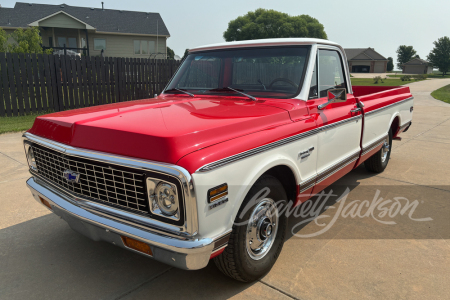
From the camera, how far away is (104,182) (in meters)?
2.32

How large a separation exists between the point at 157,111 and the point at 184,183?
108 cm

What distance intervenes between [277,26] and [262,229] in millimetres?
62579

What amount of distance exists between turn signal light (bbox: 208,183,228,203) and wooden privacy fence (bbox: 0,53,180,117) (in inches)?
377

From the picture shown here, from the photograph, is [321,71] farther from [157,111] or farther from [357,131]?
[157,111]

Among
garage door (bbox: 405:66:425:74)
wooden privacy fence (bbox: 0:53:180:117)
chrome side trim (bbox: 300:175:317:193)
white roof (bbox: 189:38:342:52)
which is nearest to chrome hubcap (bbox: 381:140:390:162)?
white roof (bbox: 189:38:342:52)

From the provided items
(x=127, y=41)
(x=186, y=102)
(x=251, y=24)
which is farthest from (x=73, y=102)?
(x=251, y=24)

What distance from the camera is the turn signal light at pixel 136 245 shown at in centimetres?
220

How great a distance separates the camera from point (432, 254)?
3121 mm

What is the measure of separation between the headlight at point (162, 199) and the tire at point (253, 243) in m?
0.50

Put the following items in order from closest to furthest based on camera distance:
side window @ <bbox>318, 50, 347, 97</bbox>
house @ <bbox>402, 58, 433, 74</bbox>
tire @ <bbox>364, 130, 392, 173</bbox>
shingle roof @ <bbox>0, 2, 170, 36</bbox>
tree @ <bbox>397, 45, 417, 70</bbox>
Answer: side window @ <bbox>318, 50, 347, 97</bbox> < tire @ <bbox>364, 130, 392, 173</bbox> < shingle roof @ <bbox>0, 2, 170, 36</bbox> < house @ <bbox>402, 58, 433, 74</bbox> < tree @ <bbox>397, 45, 417, 70</bbox>

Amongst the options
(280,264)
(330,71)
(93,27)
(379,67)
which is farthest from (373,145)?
(379,67)

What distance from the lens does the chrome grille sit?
7.20 feet

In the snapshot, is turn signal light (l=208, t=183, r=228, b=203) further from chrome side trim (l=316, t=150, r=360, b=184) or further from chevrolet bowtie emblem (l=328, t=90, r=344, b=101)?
chevrolet bowtie emblem (l=328, t=90, r=344, b=101)

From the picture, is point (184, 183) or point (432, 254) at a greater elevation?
point (184, 183)
